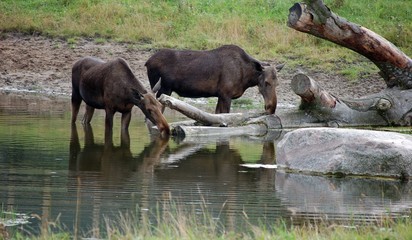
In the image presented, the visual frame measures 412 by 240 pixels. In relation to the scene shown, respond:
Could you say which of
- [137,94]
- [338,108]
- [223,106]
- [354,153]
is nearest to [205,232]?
[354,153]

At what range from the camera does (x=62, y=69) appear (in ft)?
94.8

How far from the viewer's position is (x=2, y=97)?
26.4m

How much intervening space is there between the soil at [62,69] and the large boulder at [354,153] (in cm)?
1142

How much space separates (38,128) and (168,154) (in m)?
4.09

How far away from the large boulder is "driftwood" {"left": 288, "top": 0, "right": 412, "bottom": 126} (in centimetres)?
453

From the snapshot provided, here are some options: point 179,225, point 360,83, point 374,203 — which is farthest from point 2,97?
point 179,225

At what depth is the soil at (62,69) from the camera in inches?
1073

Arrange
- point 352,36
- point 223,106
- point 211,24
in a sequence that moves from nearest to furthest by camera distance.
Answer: point 352,36, point 223,106, point 211,24


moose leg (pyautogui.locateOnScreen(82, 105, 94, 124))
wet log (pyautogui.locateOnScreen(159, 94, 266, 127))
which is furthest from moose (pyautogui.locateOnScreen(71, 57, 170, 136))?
moose leg (pyautogui.locateOnScreen(82, 105, 94, 124))

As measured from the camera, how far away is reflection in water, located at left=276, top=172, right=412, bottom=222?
11.8 meters

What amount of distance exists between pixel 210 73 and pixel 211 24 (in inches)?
342

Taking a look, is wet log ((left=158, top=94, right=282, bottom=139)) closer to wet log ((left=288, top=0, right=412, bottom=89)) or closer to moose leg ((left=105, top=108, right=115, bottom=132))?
moose leg ((left=105, top=108, right=115, bottom=132))

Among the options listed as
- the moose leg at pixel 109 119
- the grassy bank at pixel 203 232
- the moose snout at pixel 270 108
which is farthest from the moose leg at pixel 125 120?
the grassy bank at pixel 203 232

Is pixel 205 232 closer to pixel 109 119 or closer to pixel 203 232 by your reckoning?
pixel 203 232
